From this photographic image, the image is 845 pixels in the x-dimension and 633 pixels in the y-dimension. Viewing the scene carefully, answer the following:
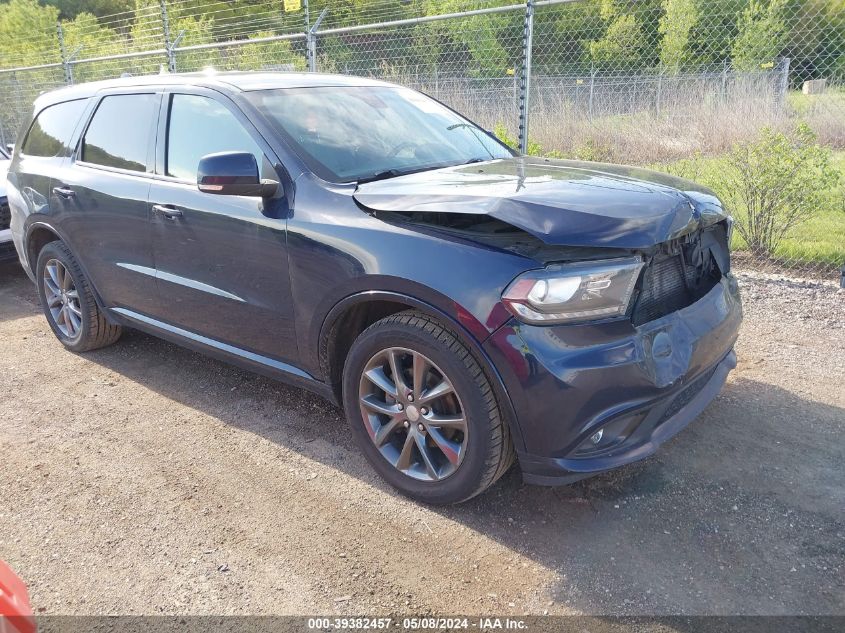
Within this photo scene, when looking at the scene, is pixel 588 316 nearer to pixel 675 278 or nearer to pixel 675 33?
pixel 675 278

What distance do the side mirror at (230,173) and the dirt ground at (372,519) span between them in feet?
4.39

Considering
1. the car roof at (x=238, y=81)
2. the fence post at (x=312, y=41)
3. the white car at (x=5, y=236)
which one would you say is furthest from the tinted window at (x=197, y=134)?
the fence post at (x=312, y=41)

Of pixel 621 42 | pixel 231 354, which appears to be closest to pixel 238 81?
pixel 231 354

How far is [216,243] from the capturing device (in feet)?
11.1

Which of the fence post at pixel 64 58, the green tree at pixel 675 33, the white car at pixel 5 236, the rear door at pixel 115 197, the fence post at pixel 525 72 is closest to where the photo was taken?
the rear door at pixel 115 197

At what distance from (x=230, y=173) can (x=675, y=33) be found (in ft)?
45.9

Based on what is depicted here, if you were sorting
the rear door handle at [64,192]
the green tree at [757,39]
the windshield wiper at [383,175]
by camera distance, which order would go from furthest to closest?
the green tree at [757,39], the rear door handle at [64,192], the windshield wiper at [383,175]

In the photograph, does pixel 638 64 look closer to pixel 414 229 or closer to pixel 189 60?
pixel 189 60

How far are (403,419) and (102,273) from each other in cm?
246

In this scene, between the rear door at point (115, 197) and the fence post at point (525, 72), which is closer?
the rear door at point (115, 197)

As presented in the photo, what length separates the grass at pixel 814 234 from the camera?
588 centimetres

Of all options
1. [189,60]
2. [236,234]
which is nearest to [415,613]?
[236,234]

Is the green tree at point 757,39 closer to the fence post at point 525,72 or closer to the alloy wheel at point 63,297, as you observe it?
the fence post at point 525,72

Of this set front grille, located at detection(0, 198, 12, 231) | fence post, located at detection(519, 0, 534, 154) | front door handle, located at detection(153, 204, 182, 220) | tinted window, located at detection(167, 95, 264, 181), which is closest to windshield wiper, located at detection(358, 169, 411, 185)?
tinted window, located at detection(167, 95, 264, 181)
